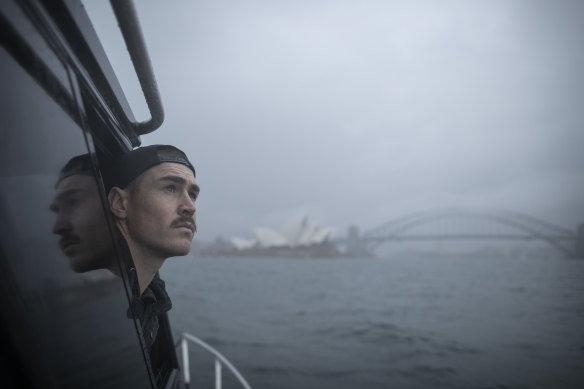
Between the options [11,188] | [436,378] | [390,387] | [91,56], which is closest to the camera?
[11,188]

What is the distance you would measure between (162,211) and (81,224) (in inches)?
8.4

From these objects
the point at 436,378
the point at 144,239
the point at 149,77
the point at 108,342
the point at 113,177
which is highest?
the point at 149,77

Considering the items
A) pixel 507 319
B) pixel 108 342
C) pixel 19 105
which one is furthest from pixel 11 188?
pixel 507 319

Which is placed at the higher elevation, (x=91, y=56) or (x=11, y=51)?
(x=91, y=56)

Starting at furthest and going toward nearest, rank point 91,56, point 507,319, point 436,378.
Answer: point 507,319 < point 436,378 < point 91,56

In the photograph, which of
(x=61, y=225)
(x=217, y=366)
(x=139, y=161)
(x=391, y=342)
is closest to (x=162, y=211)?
(x=139, y=161)

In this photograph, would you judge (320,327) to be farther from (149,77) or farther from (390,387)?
(149,77)

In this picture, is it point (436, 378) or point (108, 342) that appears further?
point (436, 378)

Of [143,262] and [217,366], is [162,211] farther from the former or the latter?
[217,366]

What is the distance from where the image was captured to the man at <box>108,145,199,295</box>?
70 cm

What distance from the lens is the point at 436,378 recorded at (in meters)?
4.70

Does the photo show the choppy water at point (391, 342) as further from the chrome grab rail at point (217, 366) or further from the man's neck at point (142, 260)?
the man's neck at point (142, 260)

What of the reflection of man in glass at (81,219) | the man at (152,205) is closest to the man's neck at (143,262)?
the man at (152,205)

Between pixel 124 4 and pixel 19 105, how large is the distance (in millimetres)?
247
